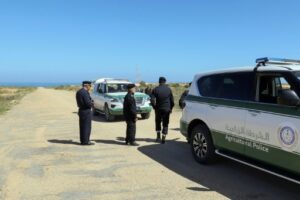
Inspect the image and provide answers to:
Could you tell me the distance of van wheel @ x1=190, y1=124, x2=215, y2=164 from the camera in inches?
332

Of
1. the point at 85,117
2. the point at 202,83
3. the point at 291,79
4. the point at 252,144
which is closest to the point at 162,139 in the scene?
the point at 85,117

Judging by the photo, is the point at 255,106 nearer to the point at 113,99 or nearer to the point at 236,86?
the point at 236,86

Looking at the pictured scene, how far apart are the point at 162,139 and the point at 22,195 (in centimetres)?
548

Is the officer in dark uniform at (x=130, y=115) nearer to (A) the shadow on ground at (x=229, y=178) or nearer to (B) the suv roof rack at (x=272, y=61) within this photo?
(A) the shadow on ground at (x=229, y=178)

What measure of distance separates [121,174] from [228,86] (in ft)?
8.81

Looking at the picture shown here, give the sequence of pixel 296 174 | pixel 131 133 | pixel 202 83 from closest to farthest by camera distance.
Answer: pixel 296 174
pixel 202 83
pixel 131 133

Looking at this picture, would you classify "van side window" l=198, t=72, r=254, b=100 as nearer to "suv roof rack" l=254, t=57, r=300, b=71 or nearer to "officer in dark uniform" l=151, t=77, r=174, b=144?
"suv roof rack" l=254, t=57, r=300, b=71

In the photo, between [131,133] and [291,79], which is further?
[131,133]

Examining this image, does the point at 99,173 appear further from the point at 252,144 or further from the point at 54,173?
the point at 252,144

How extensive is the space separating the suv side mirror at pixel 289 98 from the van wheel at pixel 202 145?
2374mm

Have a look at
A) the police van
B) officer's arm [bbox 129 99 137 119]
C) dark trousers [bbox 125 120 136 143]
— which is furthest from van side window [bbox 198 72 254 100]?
dark trousers [bbox 125 120 136 143]

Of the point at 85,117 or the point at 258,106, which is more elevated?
the point at 258,106

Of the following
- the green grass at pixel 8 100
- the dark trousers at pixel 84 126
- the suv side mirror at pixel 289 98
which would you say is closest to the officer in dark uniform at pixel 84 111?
the dark trousers at pixel 84 126

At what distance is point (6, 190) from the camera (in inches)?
276
